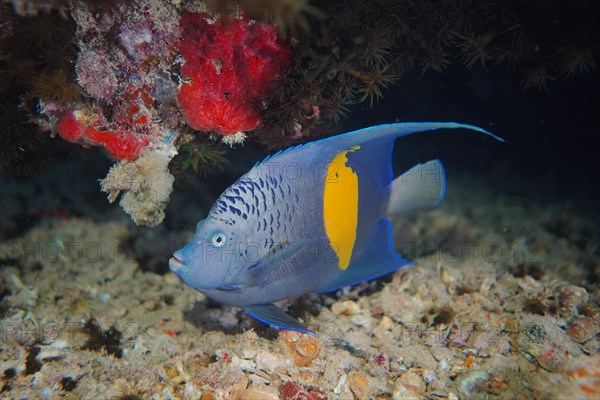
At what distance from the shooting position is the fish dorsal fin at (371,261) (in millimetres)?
2607

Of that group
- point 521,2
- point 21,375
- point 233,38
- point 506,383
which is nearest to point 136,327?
point 21,375

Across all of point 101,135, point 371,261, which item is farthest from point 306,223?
point 101,135

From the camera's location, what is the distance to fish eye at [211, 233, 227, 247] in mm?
1995

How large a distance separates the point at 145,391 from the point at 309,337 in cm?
102

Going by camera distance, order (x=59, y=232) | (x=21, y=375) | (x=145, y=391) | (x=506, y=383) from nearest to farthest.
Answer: (x=506, y=383), (x=145, y=391), (x=21, y=375), (x=59, y=232)

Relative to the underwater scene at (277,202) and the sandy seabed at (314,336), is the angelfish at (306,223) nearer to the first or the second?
the underwater scene at (277,202)

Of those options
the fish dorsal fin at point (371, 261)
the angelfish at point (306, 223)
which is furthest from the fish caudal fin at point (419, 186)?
the fish dorsal fin at point (371, 261)

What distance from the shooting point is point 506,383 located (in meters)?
1.96

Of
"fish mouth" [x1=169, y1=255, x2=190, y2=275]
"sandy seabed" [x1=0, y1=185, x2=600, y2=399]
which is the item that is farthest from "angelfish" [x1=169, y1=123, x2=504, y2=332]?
"sandy seabed" [x1=0, y1=185, x2=600, y2=399]

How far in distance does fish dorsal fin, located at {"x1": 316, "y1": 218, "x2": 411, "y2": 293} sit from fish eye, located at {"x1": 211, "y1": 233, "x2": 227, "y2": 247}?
88cm

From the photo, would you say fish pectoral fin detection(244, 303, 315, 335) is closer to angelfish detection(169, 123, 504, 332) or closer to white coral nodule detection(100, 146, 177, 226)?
angelfish detection(169, 123, 504, 332)

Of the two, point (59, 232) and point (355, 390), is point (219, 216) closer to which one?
point (355, 390)

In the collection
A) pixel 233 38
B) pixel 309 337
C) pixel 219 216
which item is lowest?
pixel 309 337

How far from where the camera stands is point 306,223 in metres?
2.25
